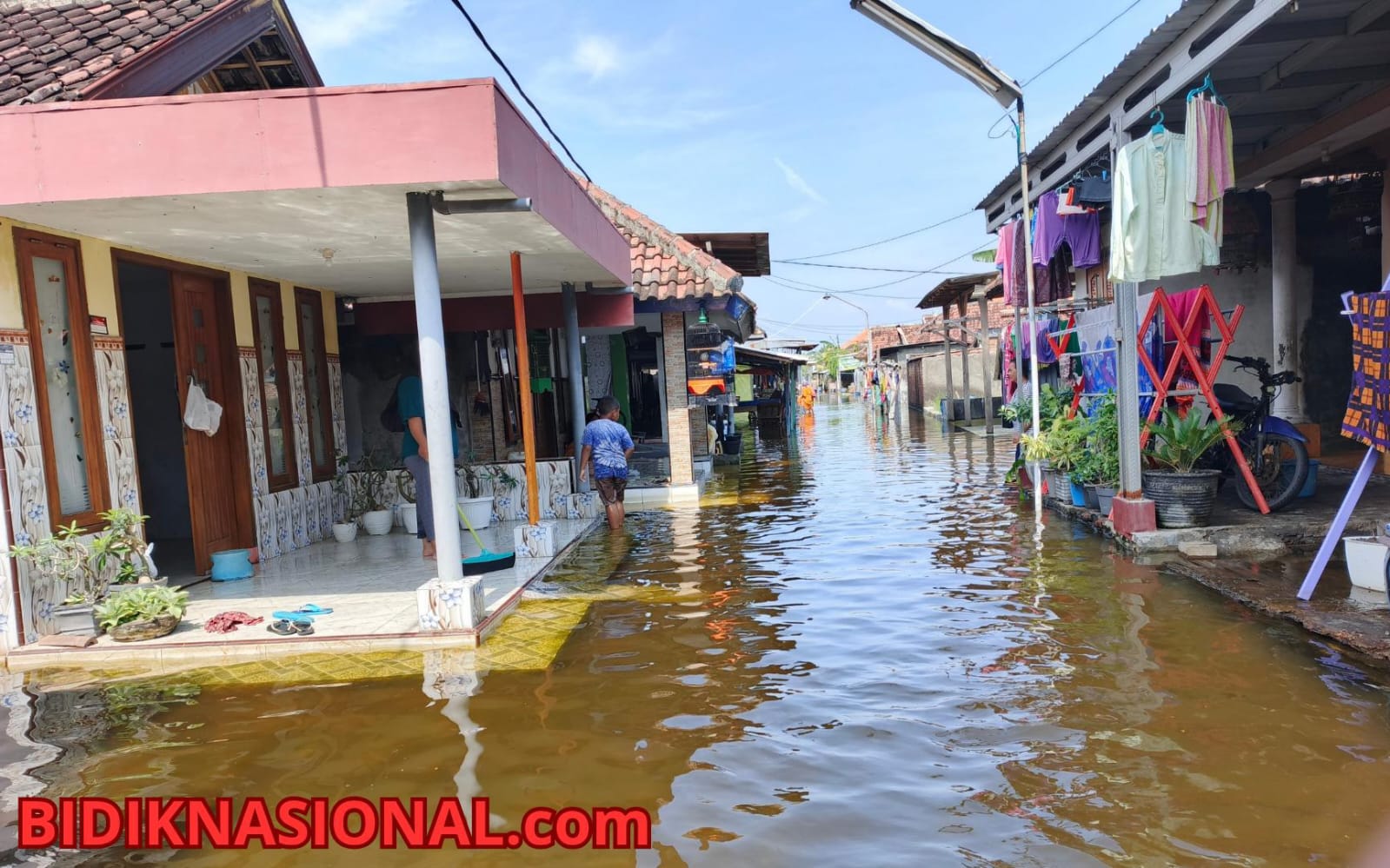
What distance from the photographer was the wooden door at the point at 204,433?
8.29m

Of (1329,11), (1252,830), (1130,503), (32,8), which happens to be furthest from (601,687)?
(32,8)

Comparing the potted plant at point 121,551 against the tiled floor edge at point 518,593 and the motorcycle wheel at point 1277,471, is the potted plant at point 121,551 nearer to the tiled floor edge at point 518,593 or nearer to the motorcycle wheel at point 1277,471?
the tiled floor edge at point 518,593

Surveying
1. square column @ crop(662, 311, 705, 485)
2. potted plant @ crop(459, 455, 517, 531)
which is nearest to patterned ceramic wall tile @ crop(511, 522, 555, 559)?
potted plant @ crop(459, 455, 517, 531)

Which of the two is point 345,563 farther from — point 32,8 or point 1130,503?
point 1130,503

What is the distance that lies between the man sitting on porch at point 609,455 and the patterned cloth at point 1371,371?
6.98 meters

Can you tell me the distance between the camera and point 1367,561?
609 cm

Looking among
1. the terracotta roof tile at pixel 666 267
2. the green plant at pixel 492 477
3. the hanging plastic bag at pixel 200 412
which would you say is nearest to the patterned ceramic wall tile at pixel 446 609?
the hanging plastic bag at pixel 200 412

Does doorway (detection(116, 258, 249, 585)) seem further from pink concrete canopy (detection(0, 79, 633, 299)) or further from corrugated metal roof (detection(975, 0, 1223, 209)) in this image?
corrugated metal roof (detection(975, 0, 1223, 209))

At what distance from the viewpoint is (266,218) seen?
21.4 ft

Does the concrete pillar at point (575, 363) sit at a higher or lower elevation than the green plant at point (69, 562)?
higher

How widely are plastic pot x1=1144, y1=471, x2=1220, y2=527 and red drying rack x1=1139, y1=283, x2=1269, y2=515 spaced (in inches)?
18.8

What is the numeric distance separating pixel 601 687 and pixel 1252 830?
3184 millimetres

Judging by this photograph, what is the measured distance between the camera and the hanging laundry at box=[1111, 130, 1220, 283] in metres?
7.69

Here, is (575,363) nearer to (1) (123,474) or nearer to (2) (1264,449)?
(1) (123,474)
